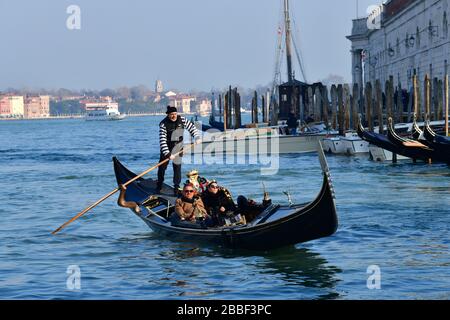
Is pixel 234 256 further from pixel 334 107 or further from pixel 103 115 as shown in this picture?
pixel 103 115

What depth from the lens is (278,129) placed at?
31984mm

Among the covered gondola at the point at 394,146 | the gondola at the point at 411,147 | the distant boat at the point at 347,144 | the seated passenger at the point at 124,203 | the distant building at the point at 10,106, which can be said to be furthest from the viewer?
the distant building at the point at 10,106

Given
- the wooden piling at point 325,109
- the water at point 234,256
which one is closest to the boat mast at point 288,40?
the wooden piling at point 325,109

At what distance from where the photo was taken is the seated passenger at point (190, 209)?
12.1 m

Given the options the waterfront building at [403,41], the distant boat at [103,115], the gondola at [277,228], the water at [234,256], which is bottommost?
the water at [234,256]

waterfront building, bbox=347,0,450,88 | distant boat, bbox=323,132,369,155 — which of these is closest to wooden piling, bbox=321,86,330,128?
waterfront building, bbox=347,0,450,88

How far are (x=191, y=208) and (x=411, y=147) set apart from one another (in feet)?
38.1

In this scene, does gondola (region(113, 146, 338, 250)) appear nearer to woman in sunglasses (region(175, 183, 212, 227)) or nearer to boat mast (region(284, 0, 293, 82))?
woman in sunglasses (region(175, 183, 212, 227))

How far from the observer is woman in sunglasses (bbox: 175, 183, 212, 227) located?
1209 centimetres

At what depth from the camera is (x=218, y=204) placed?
12023 millimetres

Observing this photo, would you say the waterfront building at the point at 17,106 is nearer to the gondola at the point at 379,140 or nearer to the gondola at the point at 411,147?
the gondola at the point at 379,140

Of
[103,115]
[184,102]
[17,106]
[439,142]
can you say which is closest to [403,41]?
[439,142]

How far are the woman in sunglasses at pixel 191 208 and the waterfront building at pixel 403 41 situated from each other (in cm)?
1879
